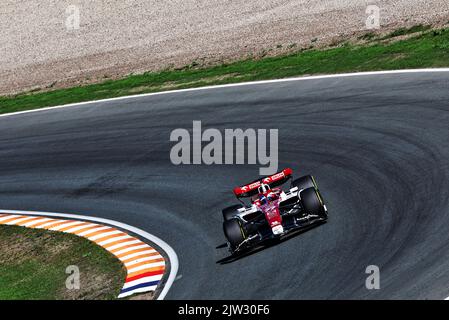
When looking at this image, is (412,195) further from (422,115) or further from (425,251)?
(422,115)

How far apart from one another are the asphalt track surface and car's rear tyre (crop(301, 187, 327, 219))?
376mm

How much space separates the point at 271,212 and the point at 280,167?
4.21 m

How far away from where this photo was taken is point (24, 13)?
46.4m

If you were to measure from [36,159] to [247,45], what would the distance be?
10.4 metres

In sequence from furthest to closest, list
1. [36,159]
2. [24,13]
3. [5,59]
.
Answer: [24,13] → [5,59] → [36,159]

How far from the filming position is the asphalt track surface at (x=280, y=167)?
50.7 feet

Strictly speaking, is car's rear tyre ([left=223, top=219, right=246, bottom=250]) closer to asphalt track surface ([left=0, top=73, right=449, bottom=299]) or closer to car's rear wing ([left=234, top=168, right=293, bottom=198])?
asphalt track surface ([left=0, top=73, right=449, bottom=299])

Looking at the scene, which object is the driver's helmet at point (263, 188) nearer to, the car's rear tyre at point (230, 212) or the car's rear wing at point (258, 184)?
the car's rear wing at point (258, 184)

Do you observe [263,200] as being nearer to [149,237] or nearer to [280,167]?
[149,237]

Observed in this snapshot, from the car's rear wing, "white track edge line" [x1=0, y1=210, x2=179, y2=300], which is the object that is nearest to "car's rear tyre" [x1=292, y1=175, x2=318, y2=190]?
the car's rear wing

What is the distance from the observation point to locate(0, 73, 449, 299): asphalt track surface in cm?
1545
